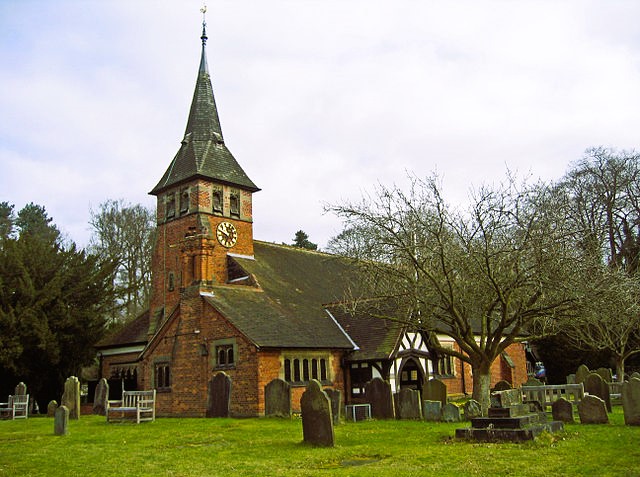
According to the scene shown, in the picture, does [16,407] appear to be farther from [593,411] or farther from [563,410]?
[593,411]

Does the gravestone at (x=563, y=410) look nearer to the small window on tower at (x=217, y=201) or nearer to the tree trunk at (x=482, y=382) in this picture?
the tree trunk at (x=482, y=382)

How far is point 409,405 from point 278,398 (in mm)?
3991

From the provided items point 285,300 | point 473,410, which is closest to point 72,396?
point 285,300

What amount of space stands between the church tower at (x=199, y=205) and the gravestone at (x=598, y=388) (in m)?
16.2

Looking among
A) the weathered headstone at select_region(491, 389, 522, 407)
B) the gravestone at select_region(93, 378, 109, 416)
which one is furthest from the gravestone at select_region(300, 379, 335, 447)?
the gravestone at select_region(93, 378, 109, 416)

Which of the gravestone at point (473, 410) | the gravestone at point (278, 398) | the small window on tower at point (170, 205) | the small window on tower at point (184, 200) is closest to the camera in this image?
the gravestone at point (473, 410)

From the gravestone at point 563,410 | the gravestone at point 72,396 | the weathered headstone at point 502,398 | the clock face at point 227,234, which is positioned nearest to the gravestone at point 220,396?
the gravestone at point 72,396

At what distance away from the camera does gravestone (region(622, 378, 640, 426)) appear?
14.2 metres

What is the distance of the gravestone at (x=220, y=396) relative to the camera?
19734mm

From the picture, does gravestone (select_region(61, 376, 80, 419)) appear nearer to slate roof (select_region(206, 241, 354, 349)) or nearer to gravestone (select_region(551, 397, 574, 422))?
slate roof (select_region(206, 241, 354, 349))

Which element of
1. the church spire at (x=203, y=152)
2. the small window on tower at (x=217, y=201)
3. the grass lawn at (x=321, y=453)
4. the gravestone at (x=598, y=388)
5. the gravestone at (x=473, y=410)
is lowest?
the grass lawn at (x=321, y=453)

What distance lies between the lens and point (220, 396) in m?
19.9

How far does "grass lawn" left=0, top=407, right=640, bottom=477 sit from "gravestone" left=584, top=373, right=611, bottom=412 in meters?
2.58

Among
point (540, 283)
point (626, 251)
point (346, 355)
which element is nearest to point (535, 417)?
point (540, 283)
